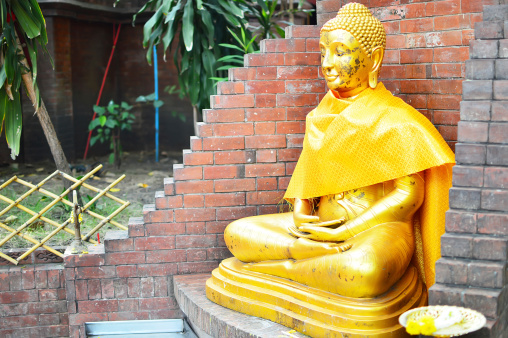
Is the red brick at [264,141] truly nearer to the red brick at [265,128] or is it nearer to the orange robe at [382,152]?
the red brick at [265,128]

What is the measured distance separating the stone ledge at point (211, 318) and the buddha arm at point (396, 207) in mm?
710

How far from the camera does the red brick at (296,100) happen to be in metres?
4.91

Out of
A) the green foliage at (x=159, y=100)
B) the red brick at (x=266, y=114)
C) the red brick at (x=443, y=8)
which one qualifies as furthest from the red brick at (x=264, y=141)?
the green foliage at (x=159, y=100)

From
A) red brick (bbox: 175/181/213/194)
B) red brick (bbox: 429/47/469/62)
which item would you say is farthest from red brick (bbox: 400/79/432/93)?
red brick (bbox: 175/181/213/194)

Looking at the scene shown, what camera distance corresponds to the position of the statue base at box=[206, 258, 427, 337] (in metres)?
3.60

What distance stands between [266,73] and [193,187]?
977 millimetres

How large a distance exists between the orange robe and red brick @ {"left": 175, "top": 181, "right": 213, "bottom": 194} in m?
1.04

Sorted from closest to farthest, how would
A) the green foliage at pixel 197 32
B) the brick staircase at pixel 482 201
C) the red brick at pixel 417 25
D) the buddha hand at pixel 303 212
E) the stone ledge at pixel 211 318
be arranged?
the brick staircase at pixel 482 201, the stone ledge at pixel 211 318, the buddha hand at pixel 303 212, the red brick at pixel 417 25, the green foliage at pixel 197 32

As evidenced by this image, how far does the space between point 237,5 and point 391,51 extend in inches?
135

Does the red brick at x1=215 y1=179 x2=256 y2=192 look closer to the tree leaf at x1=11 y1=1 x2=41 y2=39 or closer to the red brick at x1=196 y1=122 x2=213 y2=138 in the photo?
the red brick at x1=196 y1=122 x2=213 y2=138

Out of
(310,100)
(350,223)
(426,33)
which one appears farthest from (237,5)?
(350,223)

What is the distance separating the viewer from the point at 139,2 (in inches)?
428

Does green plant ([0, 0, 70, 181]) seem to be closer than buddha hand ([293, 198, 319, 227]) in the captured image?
No

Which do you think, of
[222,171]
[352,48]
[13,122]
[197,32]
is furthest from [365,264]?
[197,32]
